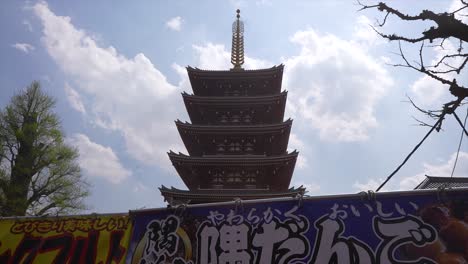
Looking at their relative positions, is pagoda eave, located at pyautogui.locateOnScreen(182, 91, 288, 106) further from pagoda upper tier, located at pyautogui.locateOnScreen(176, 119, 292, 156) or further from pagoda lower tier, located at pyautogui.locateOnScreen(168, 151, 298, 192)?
pagoda lower tier, located at pyautogui.locateOnScreen(168, 151, 298, 192)

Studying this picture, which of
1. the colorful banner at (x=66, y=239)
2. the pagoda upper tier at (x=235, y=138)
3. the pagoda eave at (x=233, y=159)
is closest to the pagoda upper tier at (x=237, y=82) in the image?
the pagoda upper tier at (x=235, y=138)

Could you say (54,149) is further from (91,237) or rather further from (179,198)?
(91,237)

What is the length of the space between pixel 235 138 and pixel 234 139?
9 cm

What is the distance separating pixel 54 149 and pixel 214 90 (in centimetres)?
915

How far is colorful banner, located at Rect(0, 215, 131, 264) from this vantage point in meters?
2.75

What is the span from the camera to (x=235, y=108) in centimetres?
1916

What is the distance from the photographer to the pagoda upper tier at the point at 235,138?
58.0ft

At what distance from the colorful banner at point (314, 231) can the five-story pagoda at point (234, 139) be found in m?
13.1

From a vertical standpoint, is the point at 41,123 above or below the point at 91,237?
above

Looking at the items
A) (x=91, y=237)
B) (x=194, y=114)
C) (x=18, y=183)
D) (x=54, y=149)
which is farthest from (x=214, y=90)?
(x=91, y=237)

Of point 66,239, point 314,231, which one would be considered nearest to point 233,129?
point 66,239

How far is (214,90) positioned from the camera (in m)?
20.6

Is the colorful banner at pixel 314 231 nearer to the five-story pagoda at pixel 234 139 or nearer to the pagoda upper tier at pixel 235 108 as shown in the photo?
the five-story pagoda at pixel 234 139

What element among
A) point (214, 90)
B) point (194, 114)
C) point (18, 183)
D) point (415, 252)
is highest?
point (214, 90)
